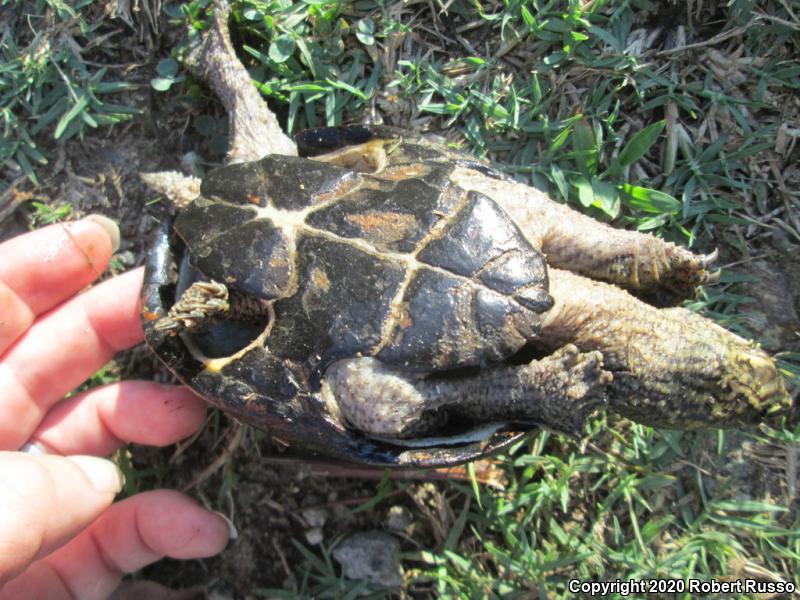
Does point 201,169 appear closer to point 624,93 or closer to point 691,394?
point 624,93

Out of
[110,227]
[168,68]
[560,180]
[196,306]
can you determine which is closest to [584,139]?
[560,180]

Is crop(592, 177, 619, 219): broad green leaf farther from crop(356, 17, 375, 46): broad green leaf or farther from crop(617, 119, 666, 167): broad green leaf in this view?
crop(356, 17, 375, 46): broad green leaf

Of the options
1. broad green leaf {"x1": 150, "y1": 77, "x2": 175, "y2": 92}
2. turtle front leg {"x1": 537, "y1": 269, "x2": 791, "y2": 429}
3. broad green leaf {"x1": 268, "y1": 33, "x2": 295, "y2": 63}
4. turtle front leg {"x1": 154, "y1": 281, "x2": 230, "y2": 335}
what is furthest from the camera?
broad green leaf {"x1": 150, "y1": 77, "x2": 175, "y2": 92}

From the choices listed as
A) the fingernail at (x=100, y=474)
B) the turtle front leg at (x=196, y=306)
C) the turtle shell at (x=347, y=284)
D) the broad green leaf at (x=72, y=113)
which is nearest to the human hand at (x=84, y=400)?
the fingernail at (x=100, y=474)

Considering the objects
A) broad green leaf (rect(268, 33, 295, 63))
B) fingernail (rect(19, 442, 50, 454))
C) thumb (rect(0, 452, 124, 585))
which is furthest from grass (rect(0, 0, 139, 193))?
thumb (rect(0, 452, 124, 585))

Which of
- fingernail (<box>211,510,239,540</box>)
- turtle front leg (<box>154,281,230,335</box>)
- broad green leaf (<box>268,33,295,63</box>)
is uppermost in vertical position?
Answer: broad green leaf (<box>268,33,295,63</box>)

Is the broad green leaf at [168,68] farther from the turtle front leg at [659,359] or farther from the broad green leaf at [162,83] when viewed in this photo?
the turtle front leg at [659,359]

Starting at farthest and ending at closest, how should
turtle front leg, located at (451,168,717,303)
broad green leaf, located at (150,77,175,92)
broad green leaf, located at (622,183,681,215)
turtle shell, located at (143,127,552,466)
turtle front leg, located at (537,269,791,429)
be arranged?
broad green leaf, located at (150,77,175,92)
broad green leaf, located at (622,183,681,215)
turtle front leg, located at (451,168,717,303)
turtle front leg, located at (537,269,791,429)
turtle shell, located at (143,127,552,466)

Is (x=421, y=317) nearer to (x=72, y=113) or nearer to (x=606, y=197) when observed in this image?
(x=606, y=197)
